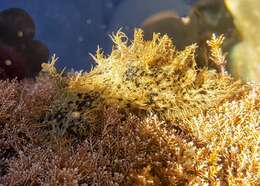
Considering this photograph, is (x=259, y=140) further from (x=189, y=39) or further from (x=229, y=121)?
(x=189, y=39)

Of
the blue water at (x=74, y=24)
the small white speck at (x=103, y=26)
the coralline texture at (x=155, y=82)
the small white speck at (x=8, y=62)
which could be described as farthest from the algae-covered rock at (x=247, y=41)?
the small white speck at (x=103, y=26)

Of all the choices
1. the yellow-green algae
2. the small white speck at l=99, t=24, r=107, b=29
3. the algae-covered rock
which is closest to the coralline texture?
the yellow-green algae

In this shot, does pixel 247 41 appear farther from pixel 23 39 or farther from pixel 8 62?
pixel 23 39

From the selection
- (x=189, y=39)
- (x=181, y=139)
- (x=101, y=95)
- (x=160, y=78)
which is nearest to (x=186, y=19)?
(x=189, y=39)

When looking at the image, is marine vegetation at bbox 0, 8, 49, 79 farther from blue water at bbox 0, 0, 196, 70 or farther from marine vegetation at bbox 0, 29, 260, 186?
marine vegetation at bbox 0, 29, 260, 186

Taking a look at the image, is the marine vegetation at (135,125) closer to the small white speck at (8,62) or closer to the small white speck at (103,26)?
the small white speck at (8,62)

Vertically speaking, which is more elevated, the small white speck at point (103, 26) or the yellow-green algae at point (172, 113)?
the small white speck at point (103, 26)

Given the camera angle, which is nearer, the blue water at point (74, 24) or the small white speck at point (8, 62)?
the small white speck at point (8, 62)
